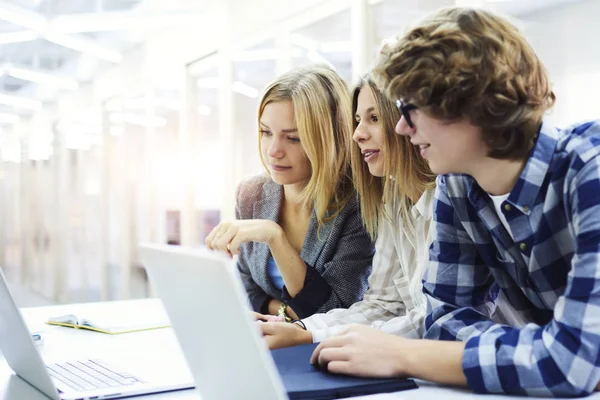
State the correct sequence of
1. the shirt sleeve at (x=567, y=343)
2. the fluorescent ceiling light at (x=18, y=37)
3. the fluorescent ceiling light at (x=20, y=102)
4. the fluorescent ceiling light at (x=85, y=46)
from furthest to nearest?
1. the fluorescent ceiling light at (x=20, y=102)
2. the fluorescent ceiling light at (x=85, y=46)
3. the fluorescent ceiling light at (x=18, y=37)
4. the shirt sleeve at (x=567, y=343)

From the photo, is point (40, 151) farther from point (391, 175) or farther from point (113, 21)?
point (391, 175)

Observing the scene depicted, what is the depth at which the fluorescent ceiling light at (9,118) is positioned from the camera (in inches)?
266

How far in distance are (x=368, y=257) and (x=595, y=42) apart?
1.18 m

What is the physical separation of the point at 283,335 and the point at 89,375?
364mm

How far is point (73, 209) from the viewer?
714 cm

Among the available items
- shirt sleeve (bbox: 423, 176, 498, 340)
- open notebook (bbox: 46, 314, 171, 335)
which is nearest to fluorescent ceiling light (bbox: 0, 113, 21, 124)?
open notebook (bbox: 46, 314, 171, 335)

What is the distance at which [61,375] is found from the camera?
1.02 meters

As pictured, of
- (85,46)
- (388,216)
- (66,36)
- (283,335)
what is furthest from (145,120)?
(283,335)

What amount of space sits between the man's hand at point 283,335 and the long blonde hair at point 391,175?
386 mm

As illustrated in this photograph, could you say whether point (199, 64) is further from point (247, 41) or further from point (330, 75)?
point (330, 75)

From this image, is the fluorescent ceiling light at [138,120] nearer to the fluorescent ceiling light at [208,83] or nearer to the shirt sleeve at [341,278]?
the fluorescent ceiling light at [208,83]

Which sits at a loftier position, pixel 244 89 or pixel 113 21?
pixel 113 21

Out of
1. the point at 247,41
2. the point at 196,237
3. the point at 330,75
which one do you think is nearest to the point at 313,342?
the point at 330,75

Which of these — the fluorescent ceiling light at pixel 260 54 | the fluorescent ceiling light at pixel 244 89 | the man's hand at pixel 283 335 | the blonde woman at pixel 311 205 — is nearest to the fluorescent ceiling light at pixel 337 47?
the fluorescent ceiling light at pixel 260 54
